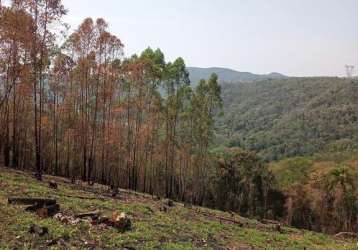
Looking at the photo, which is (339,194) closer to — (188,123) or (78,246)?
(188,123)

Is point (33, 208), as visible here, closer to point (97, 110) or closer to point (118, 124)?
point (97, 110)

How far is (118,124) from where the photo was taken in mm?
43906

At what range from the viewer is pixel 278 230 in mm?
26547

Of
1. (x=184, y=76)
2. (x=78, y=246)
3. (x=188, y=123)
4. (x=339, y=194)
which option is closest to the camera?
(x=78, y=246)

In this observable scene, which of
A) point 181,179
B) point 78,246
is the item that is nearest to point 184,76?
point 181,179

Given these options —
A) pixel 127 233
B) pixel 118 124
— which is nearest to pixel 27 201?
pixel 127 233

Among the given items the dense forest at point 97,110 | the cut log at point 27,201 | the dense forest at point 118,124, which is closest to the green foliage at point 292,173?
the dense forest at point 118,124

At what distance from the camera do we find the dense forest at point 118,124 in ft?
86.8

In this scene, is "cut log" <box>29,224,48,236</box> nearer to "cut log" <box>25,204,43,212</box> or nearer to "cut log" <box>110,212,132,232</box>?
"cut log" <box>25,204,43,212</box>

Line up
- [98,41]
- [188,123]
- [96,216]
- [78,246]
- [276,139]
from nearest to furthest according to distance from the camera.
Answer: [78,246], [96,216], [98,41], [188,123], [276,139]

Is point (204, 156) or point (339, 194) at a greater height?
point (204, 156)

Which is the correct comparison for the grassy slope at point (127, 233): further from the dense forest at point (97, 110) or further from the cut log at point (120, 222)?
the dense forest at point (97, 110)

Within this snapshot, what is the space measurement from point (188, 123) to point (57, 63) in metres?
19.5

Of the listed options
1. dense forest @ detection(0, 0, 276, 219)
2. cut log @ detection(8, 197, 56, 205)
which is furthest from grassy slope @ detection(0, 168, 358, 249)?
dense forest @ detection(0, 0, 276, 219)
